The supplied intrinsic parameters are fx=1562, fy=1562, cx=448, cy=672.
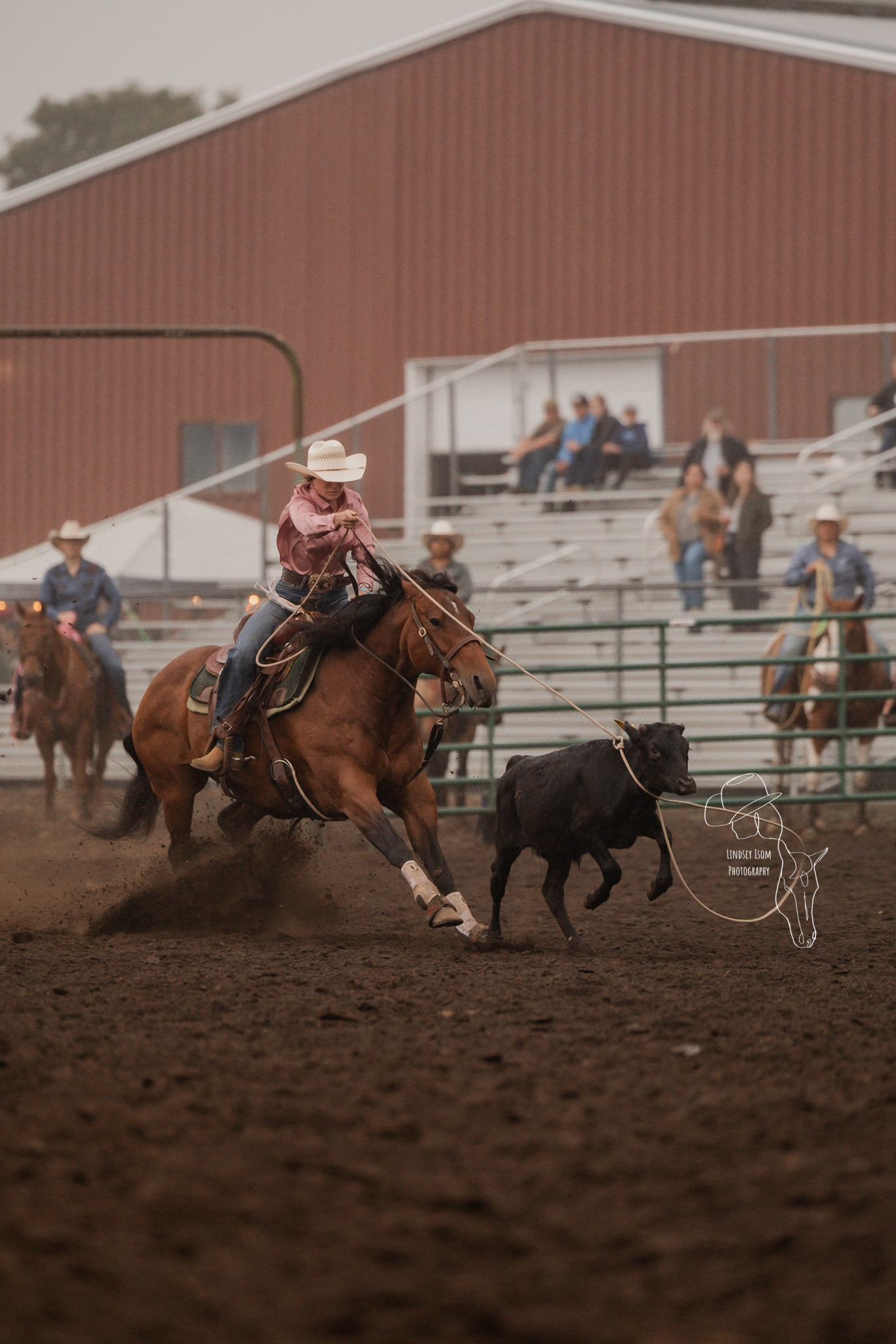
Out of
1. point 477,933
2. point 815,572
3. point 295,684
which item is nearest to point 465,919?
point 477,933

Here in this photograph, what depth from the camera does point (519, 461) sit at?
16.6 m

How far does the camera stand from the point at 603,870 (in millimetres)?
6070

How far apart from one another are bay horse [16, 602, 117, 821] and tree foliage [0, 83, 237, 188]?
1295 inches

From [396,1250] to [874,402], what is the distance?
14026 mm

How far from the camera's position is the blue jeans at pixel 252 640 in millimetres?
6895

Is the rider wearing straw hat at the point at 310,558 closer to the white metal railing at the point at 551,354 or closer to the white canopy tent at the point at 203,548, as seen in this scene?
the white metal railing at the point at 551,354

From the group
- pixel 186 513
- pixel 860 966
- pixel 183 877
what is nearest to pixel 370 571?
pixel 183 877

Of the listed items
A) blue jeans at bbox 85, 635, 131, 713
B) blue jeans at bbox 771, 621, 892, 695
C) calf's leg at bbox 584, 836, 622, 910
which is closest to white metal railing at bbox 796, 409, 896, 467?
blue jeans at bbox 771, 621, 892, 695

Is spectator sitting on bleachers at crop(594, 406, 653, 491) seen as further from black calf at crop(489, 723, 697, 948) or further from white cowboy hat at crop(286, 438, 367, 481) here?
black calf at crop(489, 723, 697, 948)

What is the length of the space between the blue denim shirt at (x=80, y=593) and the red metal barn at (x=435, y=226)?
866 cm

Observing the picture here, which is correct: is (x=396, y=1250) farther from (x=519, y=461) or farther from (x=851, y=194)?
(x=851, y=194)

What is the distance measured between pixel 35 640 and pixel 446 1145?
938cm

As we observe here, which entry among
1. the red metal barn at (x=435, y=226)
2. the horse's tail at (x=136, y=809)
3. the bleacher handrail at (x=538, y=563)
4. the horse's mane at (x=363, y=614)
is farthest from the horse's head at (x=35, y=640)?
the red metal barn at (x=435, y=226)

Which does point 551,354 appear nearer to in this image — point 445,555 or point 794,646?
point 445,555
